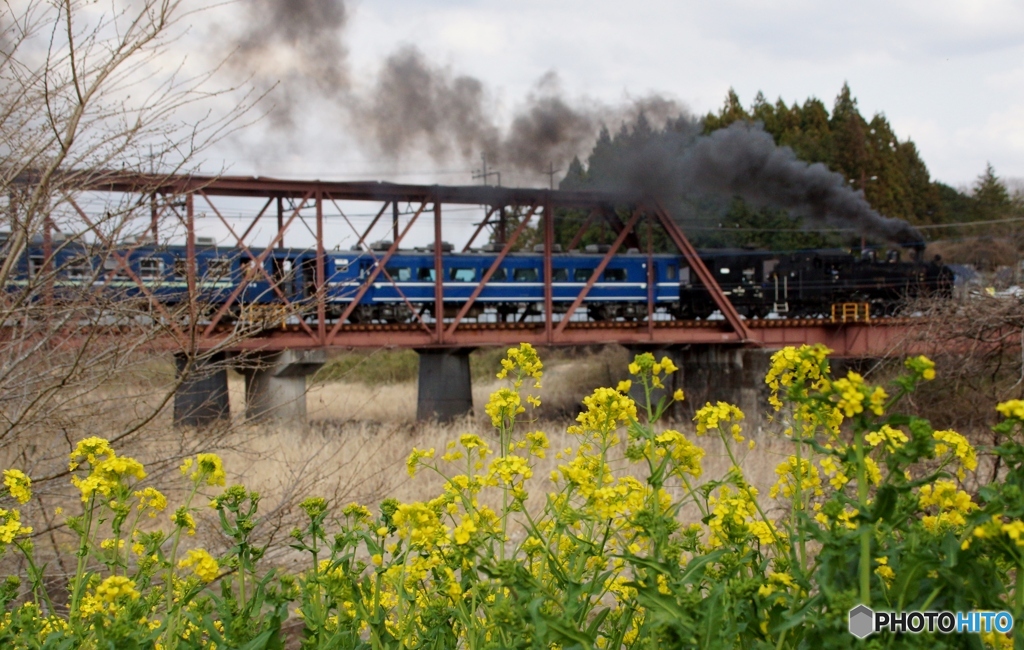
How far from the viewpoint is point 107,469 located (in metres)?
2.78

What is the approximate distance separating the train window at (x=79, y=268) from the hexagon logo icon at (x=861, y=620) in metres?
5.91

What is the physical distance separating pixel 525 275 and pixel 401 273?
459 centimetres

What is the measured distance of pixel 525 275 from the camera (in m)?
31.1

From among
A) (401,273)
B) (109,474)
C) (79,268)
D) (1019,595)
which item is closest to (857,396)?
(1019,595)

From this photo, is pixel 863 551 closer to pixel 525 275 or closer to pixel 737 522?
pixel 737 522

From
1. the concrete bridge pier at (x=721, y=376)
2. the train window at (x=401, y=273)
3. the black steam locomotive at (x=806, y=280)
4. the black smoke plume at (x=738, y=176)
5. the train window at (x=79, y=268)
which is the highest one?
the black smoke plume at (x=738, y=176)

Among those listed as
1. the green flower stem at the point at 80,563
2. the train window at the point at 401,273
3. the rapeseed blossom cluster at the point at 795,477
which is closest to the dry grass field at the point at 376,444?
the rapeseed blossom cluster at the point at 795,477

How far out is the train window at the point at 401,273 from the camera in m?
29.3

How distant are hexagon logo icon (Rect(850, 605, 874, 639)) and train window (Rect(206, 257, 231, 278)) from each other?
599 centimetres

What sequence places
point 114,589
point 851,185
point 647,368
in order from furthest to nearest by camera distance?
point 851,185
point 647,368
point 114,589

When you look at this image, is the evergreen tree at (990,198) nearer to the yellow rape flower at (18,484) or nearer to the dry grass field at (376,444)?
the dry grass field at (376,444)

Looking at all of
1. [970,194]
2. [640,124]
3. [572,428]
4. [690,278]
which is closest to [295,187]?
[640,124]

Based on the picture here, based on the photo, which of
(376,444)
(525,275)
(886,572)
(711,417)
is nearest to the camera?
(886,572)

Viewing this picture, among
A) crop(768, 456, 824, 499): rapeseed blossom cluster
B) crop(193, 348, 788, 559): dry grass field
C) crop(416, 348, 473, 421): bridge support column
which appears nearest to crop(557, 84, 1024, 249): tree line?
crop(193, 348, 788, 559): dry grass field
